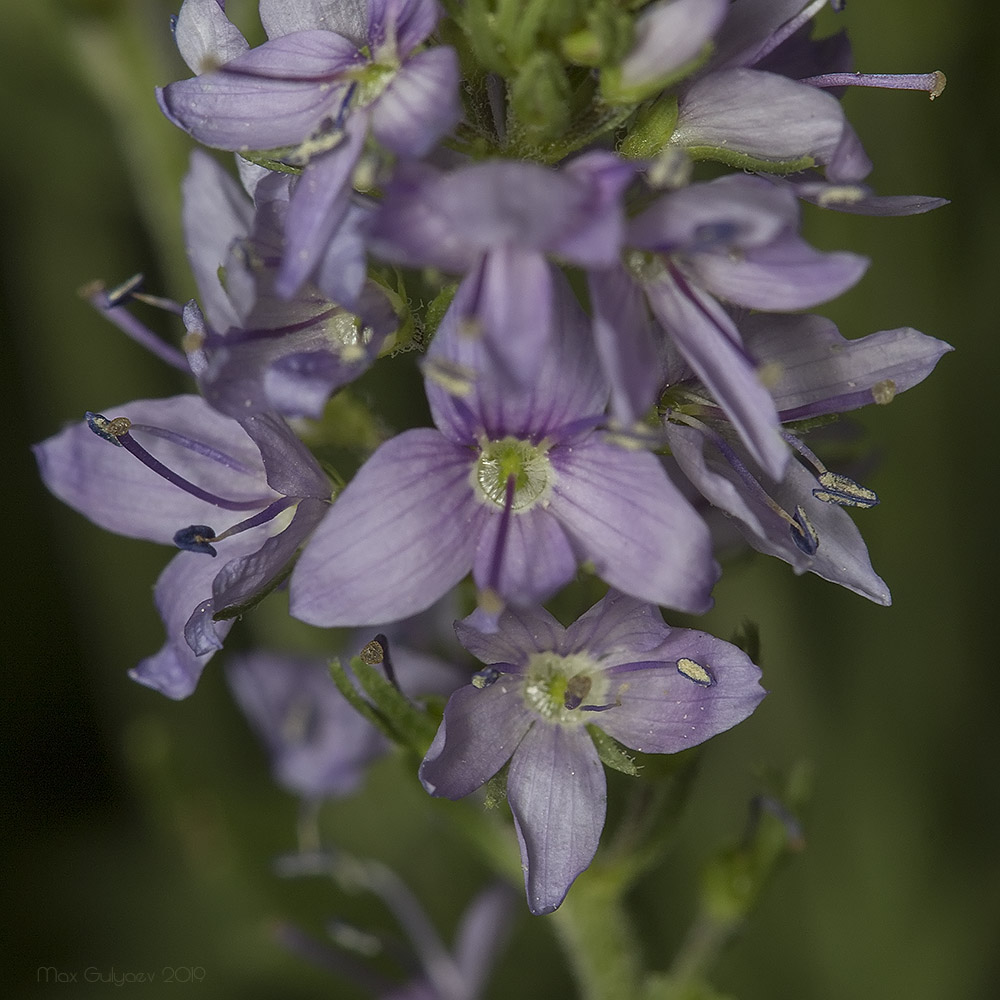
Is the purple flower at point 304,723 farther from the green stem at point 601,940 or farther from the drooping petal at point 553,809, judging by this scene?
the drooping petal at point 553,809

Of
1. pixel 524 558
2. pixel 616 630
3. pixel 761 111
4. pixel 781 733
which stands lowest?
pixel 781 733

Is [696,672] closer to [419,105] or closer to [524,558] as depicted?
[524,558]

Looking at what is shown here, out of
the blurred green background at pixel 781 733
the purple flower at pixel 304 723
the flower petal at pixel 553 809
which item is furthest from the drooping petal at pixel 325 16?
the blurred green background at pixel 781 733

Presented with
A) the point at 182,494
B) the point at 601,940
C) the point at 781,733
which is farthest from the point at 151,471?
the point at 781,733

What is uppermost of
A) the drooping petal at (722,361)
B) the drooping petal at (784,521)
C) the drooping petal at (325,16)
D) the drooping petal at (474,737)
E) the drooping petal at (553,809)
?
the drooping petal at (325,16)

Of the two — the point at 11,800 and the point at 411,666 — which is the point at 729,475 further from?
the point at 11,800

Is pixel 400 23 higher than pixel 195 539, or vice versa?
pixel 400 23
